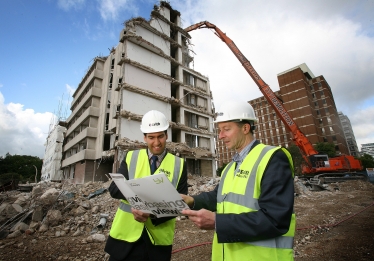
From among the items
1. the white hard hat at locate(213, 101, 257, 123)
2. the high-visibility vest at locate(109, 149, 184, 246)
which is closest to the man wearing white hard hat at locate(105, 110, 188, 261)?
the high-visibility vest at locate(109, 149, 184, 246)

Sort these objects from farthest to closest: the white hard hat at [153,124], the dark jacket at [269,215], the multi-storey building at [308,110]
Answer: the multi-storey building at [308,110], the white hard hat at [153,124], the dark jacket at [269,215]

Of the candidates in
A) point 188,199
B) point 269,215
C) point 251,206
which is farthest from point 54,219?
point 269,215

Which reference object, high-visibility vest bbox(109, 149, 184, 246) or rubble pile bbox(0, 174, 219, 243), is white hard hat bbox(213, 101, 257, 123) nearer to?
high-visibility vest bbox(109, 149, 184, 246)

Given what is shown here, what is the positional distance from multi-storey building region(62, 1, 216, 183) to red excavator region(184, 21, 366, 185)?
20.6ft

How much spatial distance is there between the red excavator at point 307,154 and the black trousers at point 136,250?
1475 cm

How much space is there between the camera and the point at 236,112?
5.80 ft

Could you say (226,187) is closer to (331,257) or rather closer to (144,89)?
(331,257)

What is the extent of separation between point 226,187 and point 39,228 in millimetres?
6503

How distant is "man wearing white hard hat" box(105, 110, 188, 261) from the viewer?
6.23 feet

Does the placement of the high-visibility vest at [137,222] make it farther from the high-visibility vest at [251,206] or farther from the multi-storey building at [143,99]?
the multi-storey building at [143,99]

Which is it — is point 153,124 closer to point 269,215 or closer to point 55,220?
point 269,215

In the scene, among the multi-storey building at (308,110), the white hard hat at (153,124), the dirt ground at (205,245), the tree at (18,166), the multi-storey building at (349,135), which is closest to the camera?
the white hard hat at (153,124)

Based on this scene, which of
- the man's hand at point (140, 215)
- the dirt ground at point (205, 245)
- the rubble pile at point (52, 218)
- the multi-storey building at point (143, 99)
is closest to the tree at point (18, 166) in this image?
the multi-storey building at point (143, 99)

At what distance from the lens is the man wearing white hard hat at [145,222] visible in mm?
1897
